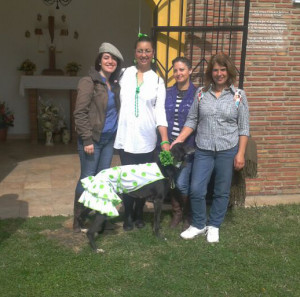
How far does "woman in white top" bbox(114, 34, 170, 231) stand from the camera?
3691 mm

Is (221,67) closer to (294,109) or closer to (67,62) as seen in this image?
(294,109)

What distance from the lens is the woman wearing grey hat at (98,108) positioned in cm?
359

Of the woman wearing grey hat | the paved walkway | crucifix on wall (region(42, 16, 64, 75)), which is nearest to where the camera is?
the woman wearing grey hat

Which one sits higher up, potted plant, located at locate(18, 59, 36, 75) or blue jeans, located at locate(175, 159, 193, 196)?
potted plant, located at locate(18, 59, 36, 75)

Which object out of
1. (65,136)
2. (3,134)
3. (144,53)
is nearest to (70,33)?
(65,136)

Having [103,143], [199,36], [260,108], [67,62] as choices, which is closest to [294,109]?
[260,108]

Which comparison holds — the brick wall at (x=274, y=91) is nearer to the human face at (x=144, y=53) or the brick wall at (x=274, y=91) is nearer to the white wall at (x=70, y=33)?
the human face at (x=144, y=53)

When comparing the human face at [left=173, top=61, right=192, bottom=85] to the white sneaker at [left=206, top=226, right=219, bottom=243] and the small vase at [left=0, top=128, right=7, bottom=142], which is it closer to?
the white sneaker at [left=206, top=226, right=219, bottom=243]

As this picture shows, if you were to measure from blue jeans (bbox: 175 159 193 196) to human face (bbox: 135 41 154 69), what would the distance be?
1.03 m

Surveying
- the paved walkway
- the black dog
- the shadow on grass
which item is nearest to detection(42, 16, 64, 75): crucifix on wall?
the paved walkway

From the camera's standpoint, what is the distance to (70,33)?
27.5 ft

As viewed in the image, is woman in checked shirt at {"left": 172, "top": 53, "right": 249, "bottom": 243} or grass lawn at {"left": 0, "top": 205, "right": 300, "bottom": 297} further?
woman in checked shirt at {"left": 172, "top": 53, "right": 249, "bottom": 243}

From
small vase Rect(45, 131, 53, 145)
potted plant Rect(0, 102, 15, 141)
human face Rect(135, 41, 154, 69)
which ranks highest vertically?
human face Rect(135, 41, 154, 69)

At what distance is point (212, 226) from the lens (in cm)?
402
